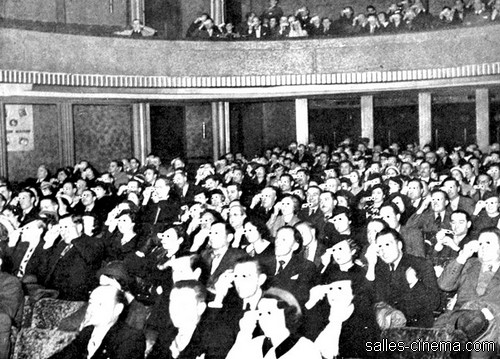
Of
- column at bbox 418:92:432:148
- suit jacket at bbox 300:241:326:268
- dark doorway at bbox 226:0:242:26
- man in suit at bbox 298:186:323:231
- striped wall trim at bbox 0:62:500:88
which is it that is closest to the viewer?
suit jacket at bbox 300:241:326:268

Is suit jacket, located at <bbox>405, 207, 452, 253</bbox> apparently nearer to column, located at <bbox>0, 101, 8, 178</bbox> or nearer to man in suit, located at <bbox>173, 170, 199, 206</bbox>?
man in suit, located at <bbox>173, 170, 199, 206</bbox>

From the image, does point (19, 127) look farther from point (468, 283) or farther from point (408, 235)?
point (468, 283)

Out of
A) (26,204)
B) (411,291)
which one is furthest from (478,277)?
(26,204)

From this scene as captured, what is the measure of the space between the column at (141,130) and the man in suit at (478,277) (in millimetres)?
9607

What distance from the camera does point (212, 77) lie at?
12867 millimetres

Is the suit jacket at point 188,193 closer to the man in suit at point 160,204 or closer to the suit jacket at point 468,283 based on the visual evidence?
the man in suit at point 160,204

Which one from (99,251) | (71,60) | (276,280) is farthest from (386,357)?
(71,60)

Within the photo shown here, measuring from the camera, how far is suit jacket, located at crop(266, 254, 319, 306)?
463cm

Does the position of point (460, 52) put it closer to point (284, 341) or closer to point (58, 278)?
point (58, 278)

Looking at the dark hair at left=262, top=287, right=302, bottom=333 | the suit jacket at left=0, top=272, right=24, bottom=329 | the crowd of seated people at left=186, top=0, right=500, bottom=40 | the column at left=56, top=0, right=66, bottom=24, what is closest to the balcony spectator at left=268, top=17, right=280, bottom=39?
the crowd of seated people at left=186, top=0, right=500, bottom=40

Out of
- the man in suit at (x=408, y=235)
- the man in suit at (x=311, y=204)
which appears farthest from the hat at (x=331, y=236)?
the man in suit at (x=311, y=204)

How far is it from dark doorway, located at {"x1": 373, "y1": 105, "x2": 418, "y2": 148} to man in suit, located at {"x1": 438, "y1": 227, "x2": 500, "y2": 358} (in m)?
9.74

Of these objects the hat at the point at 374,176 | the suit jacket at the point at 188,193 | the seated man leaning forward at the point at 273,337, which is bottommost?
the seated man leaning forward at the point at 273,337

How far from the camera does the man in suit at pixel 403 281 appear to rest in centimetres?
425
